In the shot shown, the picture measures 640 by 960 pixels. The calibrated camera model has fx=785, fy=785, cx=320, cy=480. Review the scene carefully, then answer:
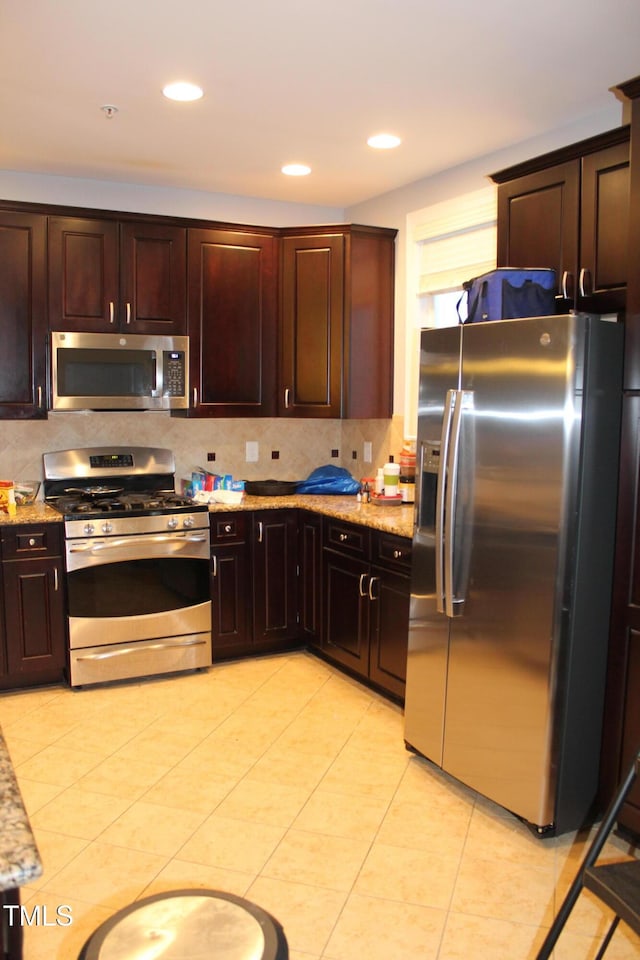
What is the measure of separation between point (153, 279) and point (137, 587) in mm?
1656

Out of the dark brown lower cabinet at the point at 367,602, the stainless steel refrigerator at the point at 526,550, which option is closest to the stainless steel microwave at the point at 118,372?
Result: the dark brown lower cabinet at the point at 367,602

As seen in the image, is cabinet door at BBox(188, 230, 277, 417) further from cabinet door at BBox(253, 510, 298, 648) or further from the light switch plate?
cabinet door at BBox(253, 510, 298, 648)

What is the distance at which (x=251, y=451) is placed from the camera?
16.1 ft

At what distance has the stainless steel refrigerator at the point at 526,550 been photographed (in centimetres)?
248

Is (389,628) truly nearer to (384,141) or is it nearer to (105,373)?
(105,373)

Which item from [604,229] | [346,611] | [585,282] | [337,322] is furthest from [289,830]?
[337,322]

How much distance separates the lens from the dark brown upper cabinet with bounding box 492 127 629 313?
270 centimetres

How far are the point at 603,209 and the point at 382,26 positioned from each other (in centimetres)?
97

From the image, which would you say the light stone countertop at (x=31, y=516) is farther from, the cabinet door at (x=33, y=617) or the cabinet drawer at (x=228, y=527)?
the cabinet drawer at (x=228, y=527)

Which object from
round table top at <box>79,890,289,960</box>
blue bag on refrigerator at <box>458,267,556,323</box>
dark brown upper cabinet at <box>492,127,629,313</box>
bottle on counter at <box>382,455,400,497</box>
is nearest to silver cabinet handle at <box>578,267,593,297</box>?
dark brown upper cabinet at <box>492,127,629,313</box>

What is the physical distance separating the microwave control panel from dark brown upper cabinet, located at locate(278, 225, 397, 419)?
0.60m

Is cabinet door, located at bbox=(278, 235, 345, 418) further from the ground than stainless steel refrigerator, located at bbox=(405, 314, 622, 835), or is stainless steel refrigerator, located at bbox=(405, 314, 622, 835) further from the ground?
cabinet door, located at bbox=(278, 235, 345, 418)

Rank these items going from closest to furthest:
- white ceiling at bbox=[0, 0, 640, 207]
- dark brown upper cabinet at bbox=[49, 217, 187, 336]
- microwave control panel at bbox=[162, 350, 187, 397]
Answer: white ceiling at bbox=[0, 0, 640, 207], dark brown upper cabinet at bbox=[49, 217, 187, 336], microwave control panel at bbox=[162, 350, 187, 397]

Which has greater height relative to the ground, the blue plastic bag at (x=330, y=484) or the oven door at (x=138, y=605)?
the blue plastic bag at (x=330, y=484)
